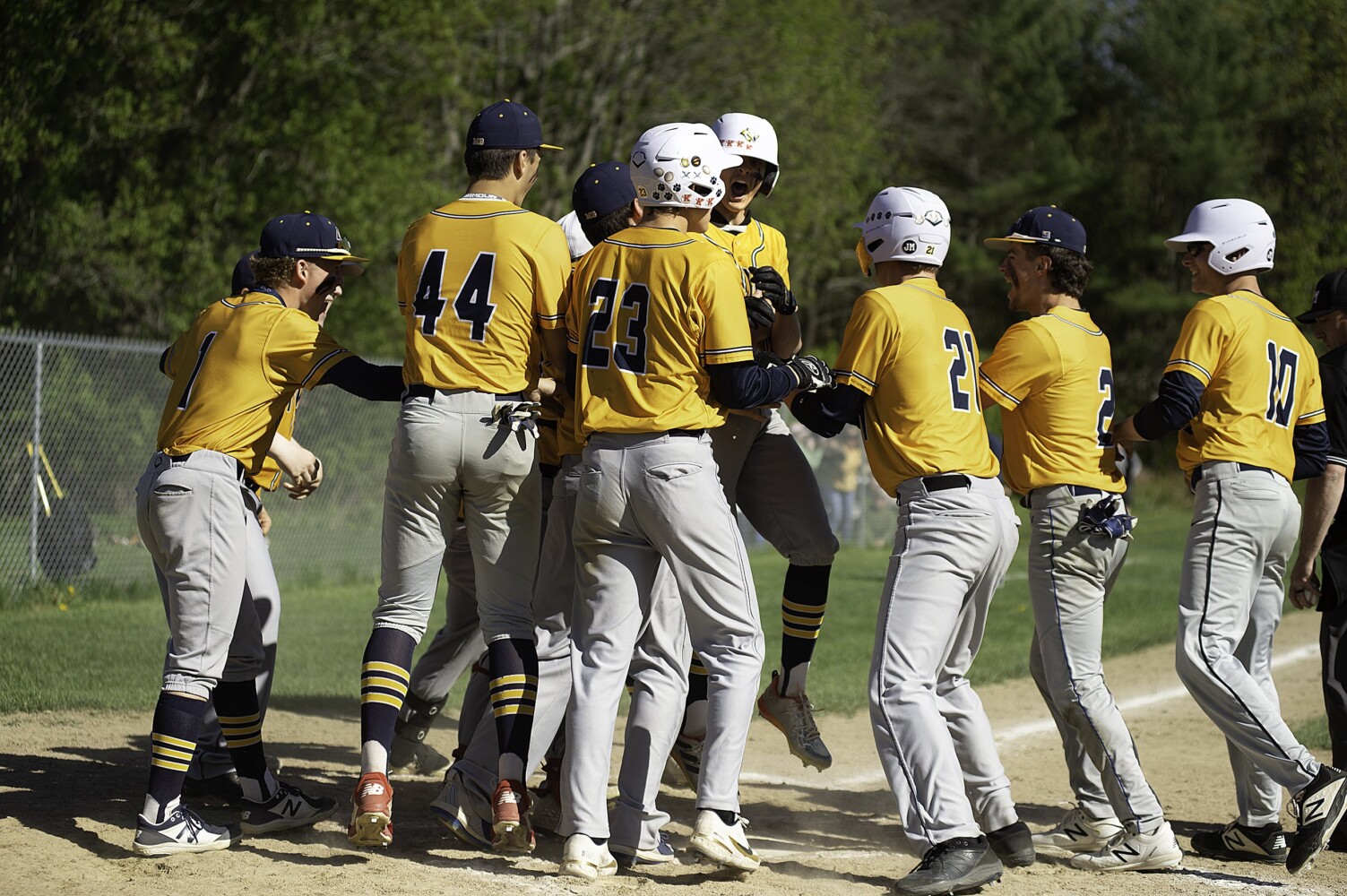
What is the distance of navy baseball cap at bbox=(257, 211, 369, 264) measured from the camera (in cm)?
549

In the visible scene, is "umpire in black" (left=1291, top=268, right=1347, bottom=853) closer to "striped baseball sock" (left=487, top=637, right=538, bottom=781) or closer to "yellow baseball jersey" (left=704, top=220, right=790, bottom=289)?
"yellow baseball jersey" (left=704, top=220, right=790, bottom=289)

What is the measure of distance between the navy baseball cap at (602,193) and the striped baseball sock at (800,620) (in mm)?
1840

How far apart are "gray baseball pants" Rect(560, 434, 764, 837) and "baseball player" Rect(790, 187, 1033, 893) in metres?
0.52

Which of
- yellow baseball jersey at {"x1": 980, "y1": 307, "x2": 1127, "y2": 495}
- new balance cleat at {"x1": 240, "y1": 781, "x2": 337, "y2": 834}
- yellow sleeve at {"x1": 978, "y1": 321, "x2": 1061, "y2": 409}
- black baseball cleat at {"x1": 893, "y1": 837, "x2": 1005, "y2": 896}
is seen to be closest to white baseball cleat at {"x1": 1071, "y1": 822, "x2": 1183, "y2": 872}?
black baseball cleat at {"x1": 893, "y1": 837, "x2": 1005, "y2": 896}

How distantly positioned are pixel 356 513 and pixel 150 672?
19.6 feet

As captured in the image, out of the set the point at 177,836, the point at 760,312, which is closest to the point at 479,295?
the point at 760,312

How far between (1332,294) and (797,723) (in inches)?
120

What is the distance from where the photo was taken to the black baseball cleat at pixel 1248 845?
17.9 ft

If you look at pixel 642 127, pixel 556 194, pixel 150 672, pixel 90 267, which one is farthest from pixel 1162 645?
pixel 642 127

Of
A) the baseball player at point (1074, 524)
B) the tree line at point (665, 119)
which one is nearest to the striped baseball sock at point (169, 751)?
the baseball player at point (1074, 524)

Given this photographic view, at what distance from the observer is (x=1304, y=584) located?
6.02 metres

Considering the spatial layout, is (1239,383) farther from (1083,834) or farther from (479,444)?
(479,444)

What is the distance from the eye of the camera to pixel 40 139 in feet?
53.0

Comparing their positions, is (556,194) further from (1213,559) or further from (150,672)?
(1213,559)
